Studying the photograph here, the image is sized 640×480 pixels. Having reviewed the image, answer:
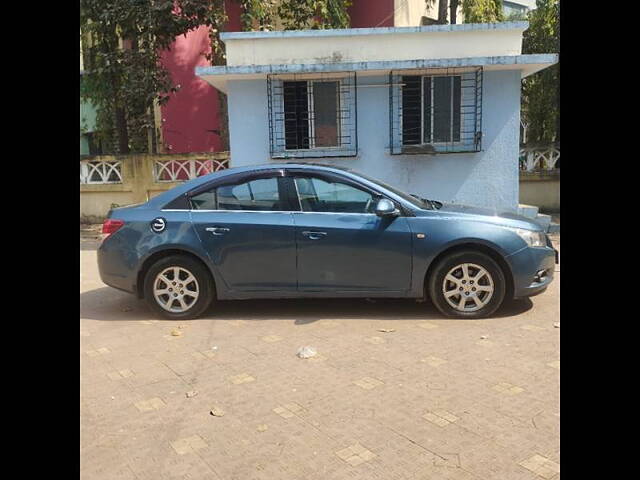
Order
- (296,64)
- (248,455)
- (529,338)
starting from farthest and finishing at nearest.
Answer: (296,64) < (529,338) < (248,455)

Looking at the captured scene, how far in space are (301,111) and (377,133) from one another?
1.42m

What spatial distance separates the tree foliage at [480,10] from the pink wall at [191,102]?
20.0ft

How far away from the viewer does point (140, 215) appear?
18.9 feet

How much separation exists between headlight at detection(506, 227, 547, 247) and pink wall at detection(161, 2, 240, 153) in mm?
11902

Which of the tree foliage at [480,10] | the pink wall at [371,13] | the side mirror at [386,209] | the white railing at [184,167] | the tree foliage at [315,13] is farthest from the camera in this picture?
the pink wall at [371,13]

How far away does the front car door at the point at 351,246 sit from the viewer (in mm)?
5438

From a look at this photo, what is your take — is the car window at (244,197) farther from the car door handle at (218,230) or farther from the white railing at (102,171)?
the white railing at (102,171)

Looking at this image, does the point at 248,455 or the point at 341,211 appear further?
the point at 341,211

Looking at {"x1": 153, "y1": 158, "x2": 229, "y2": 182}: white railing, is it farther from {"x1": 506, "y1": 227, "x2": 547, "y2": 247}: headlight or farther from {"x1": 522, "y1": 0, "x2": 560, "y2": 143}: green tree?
{"x1": 522, "y1": 0, "x2": 560, "y2": 143}: green tree

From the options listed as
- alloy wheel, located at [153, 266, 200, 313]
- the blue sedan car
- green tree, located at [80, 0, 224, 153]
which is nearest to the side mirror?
the blue sedan car

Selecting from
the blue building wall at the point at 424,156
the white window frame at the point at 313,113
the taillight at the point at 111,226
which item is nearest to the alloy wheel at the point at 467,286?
the taillight at the point at 111,226

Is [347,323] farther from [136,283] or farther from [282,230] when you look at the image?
[136,283]

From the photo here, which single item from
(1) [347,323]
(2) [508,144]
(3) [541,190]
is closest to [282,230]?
(1) [347,323]

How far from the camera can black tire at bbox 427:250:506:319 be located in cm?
542
